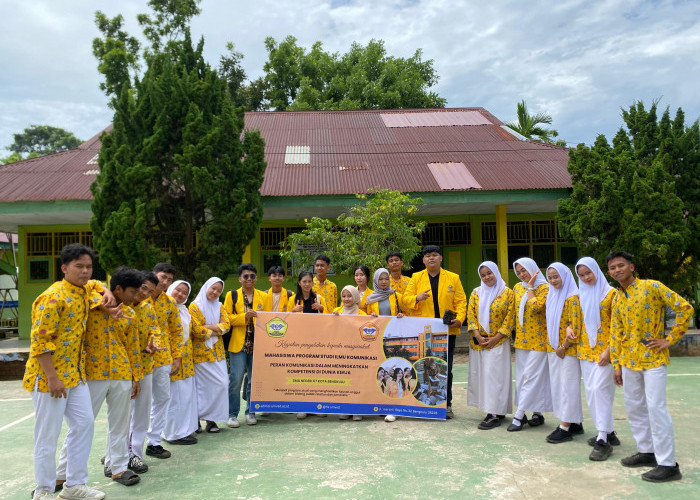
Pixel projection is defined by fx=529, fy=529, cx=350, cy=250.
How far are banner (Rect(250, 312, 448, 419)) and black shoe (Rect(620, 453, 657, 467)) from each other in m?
1.68

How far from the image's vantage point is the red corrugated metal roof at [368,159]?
31.5 feet

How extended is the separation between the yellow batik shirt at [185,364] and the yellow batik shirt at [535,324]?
2893 millimetres

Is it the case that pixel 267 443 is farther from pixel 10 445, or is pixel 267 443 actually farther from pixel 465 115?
pixel 465 115

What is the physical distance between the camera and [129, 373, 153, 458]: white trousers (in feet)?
12.8

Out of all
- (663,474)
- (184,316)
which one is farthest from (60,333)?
(663,474)

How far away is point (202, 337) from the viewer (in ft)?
15.5

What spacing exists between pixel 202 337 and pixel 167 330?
1.74 feet

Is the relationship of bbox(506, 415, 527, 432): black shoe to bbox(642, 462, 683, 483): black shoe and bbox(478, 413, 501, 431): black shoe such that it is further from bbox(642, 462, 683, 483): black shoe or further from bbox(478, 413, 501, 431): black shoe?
bbox(642, 462, 683, 483): black shoe

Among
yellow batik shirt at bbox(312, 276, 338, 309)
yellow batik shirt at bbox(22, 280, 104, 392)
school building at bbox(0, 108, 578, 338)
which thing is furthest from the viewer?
school building at bbox(0, 108, 578, 338)

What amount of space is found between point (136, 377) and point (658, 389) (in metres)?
3.51

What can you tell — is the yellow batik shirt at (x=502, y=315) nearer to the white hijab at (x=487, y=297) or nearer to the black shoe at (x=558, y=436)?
the white hijab at (x=487, y=297)

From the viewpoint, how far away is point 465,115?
559 inches

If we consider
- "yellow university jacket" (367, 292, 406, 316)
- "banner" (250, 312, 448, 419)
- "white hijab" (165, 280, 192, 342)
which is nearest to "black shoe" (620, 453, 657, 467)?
"banner" (250, 312, 448, 419)

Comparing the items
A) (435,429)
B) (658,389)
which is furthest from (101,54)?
(658,389)
